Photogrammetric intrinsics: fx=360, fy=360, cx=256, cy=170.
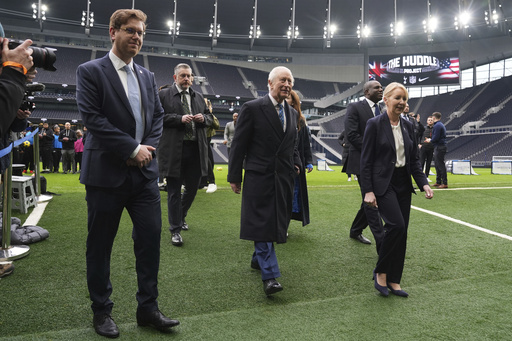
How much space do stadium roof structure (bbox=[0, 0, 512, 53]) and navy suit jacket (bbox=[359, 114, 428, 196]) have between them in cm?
3279

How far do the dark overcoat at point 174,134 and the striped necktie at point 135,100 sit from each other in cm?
173

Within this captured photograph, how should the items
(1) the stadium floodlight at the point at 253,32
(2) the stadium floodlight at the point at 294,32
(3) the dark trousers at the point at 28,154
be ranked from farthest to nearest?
Result: 1. (1) the stadium floodlight at the point at 253,32
2. (2) the stadium floodlight at the point at 294,32
3. (3) the dark trousers at the point at 28,154

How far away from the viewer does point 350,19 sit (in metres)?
36.8

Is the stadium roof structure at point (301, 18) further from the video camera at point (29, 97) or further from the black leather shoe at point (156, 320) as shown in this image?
the black leather shoe at point (156, 320)

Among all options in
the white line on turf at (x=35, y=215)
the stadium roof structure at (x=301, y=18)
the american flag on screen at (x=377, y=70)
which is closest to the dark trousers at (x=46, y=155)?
the white line on turf at (x=35, y=215)

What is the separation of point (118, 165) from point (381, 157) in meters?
1.98

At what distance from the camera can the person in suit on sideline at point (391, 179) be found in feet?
9.09

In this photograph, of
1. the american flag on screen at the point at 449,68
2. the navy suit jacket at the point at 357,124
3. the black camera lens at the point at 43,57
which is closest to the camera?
the black camera lens at the point at 43,57

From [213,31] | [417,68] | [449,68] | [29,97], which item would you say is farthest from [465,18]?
[29,97]

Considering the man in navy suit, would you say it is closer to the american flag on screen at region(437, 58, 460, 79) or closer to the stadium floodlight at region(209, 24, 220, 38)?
the stadium floodlight at region(209, 24, 220, 38)

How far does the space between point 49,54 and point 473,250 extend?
4.32 metres

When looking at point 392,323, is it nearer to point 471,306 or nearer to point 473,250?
point 471,306

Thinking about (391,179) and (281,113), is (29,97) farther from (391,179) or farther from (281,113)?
(391,179)

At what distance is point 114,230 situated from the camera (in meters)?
2.21
